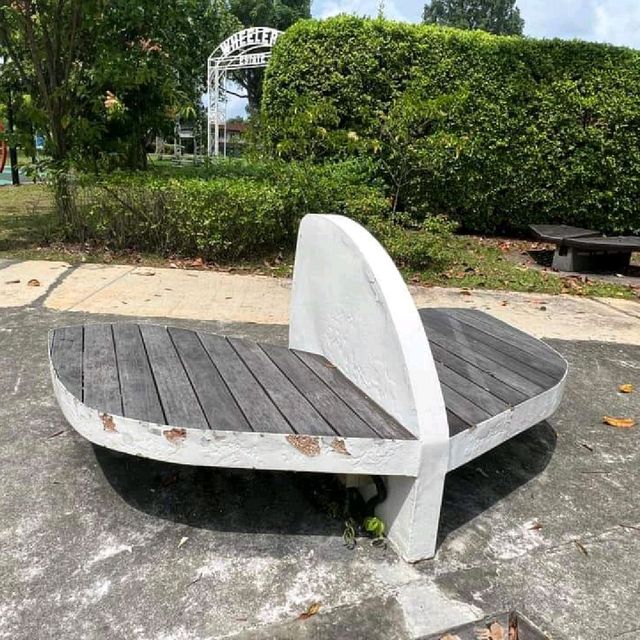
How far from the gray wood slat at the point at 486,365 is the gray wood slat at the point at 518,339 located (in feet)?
0.61

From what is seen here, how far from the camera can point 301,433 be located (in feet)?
6.03

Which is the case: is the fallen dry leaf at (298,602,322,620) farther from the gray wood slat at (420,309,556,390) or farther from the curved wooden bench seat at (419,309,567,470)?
the gray wood slat at (420,309,556,390)

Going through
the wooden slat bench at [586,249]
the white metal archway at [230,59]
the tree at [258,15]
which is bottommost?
the wooden slat bench at [586,249]

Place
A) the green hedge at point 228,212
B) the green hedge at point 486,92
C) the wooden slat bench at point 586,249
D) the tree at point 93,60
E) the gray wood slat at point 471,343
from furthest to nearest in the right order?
the green hedge at point 486,92 < the wooden slat bench at point 586,249 < the tree at point 93,60 < the green hedge at point 228,212 < the gray wood slat at point 471,343

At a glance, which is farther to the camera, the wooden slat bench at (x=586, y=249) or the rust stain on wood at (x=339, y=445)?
the wooden slat bench at (x=586, y=249)

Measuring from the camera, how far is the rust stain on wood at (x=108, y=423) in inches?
73.0

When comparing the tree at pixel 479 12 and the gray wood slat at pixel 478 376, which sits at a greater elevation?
the tree at pixel 479 12

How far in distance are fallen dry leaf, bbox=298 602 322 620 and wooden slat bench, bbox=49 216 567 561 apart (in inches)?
14.6

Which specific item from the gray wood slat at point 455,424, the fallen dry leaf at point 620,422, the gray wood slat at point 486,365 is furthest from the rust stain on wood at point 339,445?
the fallen dry leaf at point 620,422

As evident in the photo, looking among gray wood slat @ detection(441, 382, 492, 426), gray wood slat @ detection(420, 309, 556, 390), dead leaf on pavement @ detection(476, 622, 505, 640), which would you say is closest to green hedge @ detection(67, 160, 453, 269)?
gray wood slat @ detection(420, 309, 556, 390)

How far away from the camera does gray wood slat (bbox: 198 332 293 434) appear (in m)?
→ 1.89

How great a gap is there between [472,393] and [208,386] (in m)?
1.01

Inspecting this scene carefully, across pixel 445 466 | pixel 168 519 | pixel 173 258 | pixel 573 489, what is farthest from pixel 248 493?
pixel 173 258

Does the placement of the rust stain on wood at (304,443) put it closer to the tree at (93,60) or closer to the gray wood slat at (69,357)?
the gray wood slat at (69,357)
